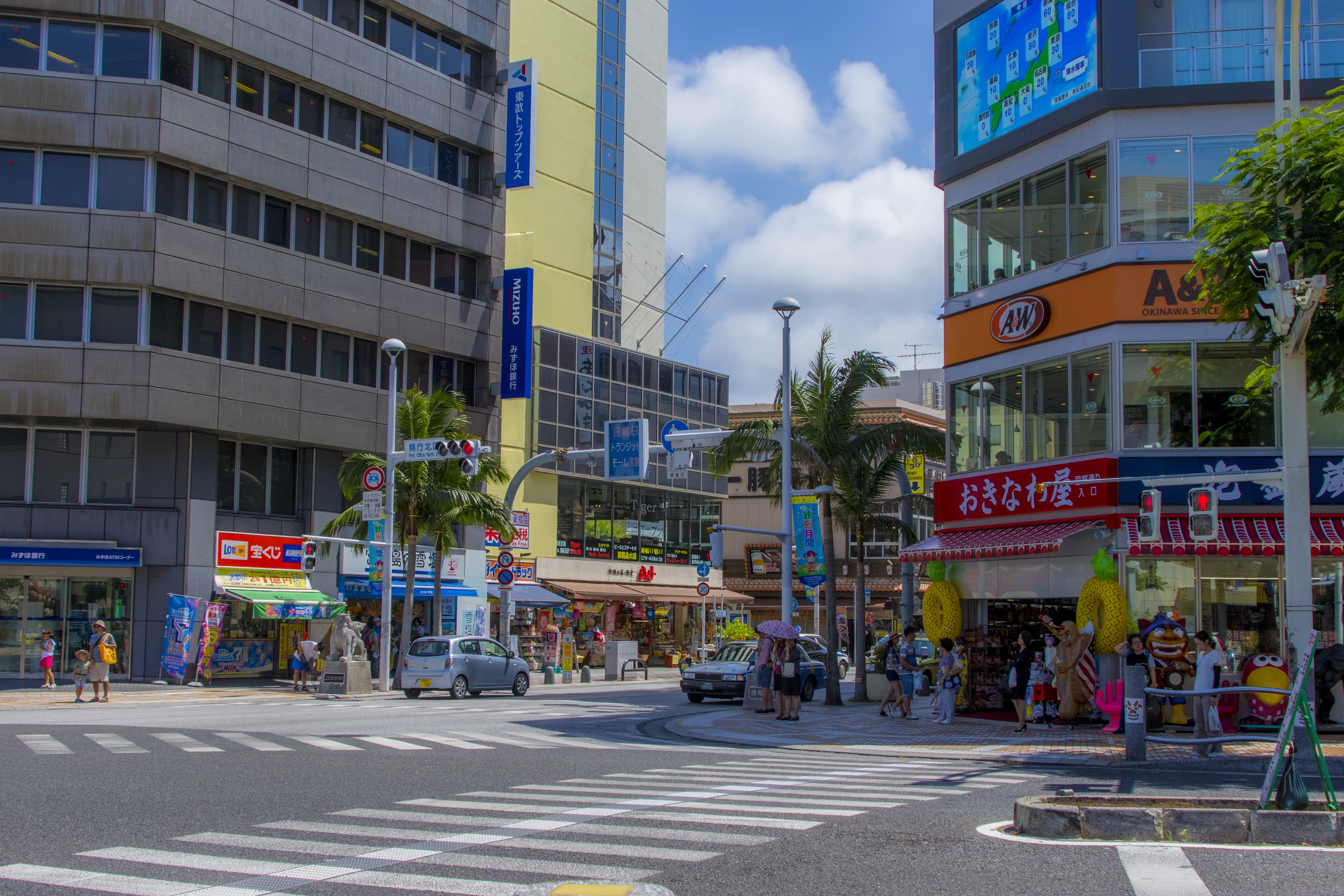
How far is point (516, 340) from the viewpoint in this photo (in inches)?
1766

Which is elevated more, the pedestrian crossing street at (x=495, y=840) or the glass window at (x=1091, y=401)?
the glass window at (x=1091, y=401)

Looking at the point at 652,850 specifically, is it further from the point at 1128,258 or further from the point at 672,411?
the point at 672,411

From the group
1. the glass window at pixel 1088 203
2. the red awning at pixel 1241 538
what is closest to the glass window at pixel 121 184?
the glass window at pixel 1088 203

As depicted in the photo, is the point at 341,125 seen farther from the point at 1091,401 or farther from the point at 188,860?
the point at 188,860

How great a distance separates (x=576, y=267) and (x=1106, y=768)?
40.8 m

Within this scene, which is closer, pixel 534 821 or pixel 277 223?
pixel 534 821

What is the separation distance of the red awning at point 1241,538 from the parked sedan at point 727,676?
9.96 meters

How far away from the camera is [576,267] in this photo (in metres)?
53.2

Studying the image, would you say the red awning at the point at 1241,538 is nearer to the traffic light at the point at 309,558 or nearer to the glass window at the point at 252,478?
the traffic light at the point at 309,558

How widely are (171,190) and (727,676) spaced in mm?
20420

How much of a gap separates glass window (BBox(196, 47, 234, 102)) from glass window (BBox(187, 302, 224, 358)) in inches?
241

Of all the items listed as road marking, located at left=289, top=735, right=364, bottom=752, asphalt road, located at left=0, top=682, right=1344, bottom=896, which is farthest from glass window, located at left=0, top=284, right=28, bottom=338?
road marking, located at left=289, top=735, right=364, bottom=752

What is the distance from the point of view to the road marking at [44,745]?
15.4m

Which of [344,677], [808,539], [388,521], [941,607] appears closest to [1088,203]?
[941,607]
